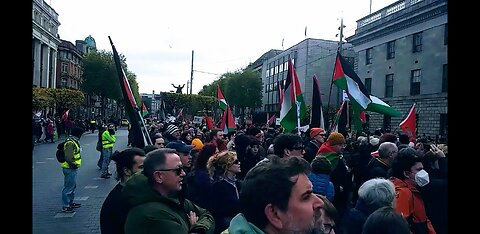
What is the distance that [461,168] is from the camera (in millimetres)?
1932

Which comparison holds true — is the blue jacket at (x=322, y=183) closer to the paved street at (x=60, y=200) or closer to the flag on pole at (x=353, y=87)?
the paved street at (x=60, y=200)

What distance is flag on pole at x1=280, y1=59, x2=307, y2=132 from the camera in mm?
8508

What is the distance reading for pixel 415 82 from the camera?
30250mm

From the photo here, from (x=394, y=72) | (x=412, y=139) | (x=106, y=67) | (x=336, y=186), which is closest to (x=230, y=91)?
(x=106, y=67)

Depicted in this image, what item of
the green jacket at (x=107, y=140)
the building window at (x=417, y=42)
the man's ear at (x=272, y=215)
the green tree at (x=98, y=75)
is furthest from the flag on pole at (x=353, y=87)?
the green tree at (x=98, y=75)

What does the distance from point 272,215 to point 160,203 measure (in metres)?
1.03

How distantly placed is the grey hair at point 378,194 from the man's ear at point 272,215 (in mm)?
1570

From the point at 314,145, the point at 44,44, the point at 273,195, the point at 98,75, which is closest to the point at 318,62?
the point at 98,75

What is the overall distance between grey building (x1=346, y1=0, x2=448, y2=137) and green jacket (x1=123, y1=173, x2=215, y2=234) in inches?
974

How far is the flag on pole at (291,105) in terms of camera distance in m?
8.51

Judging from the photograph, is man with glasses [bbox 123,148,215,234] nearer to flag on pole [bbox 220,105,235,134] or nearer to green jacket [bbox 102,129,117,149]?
flag on pole [bbox 220,105,235,134]

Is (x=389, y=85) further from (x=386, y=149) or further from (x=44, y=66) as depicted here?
(x=44, y=66)
